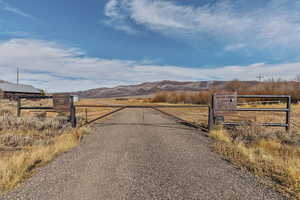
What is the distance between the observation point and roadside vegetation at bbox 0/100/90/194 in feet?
10.5

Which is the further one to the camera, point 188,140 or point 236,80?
point 236,80

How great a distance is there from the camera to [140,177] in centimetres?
313

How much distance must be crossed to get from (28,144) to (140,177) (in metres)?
4.64

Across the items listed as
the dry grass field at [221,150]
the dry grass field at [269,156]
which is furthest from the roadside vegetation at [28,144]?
the dry grass field at [269,156]

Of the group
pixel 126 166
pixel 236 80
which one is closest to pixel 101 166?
pixel 126 166

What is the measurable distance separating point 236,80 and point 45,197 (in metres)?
60.5

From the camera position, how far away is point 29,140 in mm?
5887

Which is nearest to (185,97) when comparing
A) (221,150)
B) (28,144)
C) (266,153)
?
(266,153)

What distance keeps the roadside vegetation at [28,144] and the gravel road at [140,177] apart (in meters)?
0.31

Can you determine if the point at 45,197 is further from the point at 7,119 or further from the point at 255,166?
the point at 7,119

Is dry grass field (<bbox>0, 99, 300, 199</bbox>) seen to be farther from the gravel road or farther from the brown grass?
the brown grass

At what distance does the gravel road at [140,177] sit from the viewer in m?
2.58

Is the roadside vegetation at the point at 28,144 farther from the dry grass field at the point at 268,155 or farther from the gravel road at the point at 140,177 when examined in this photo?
the dry grass field at the point at 268,155

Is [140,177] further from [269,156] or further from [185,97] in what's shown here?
[185,97]
